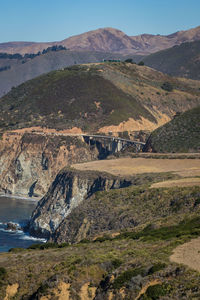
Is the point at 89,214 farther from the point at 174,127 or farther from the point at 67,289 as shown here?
the point at 174,127

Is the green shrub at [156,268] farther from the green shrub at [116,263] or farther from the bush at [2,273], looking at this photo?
the bush at [2,273]

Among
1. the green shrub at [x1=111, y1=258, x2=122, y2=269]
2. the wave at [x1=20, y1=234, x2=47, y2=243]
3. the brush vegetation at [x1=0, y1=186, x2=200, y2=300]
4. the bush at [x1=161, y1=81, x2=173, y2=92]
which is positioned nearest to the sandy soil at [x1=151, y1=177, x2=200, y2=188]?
the brush vegetation at [x1=0, y1=186, x2=200, y2=300]

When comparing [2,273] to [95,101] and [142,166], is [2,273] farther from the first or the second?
[95,101]

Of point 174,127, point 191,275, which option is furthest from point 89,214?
point 174,127

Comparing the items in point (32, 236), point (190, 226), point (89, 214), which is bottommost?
point (32, 236)

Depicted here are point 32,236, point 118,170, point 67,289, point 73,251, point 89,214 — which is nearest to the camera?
point 67,289
